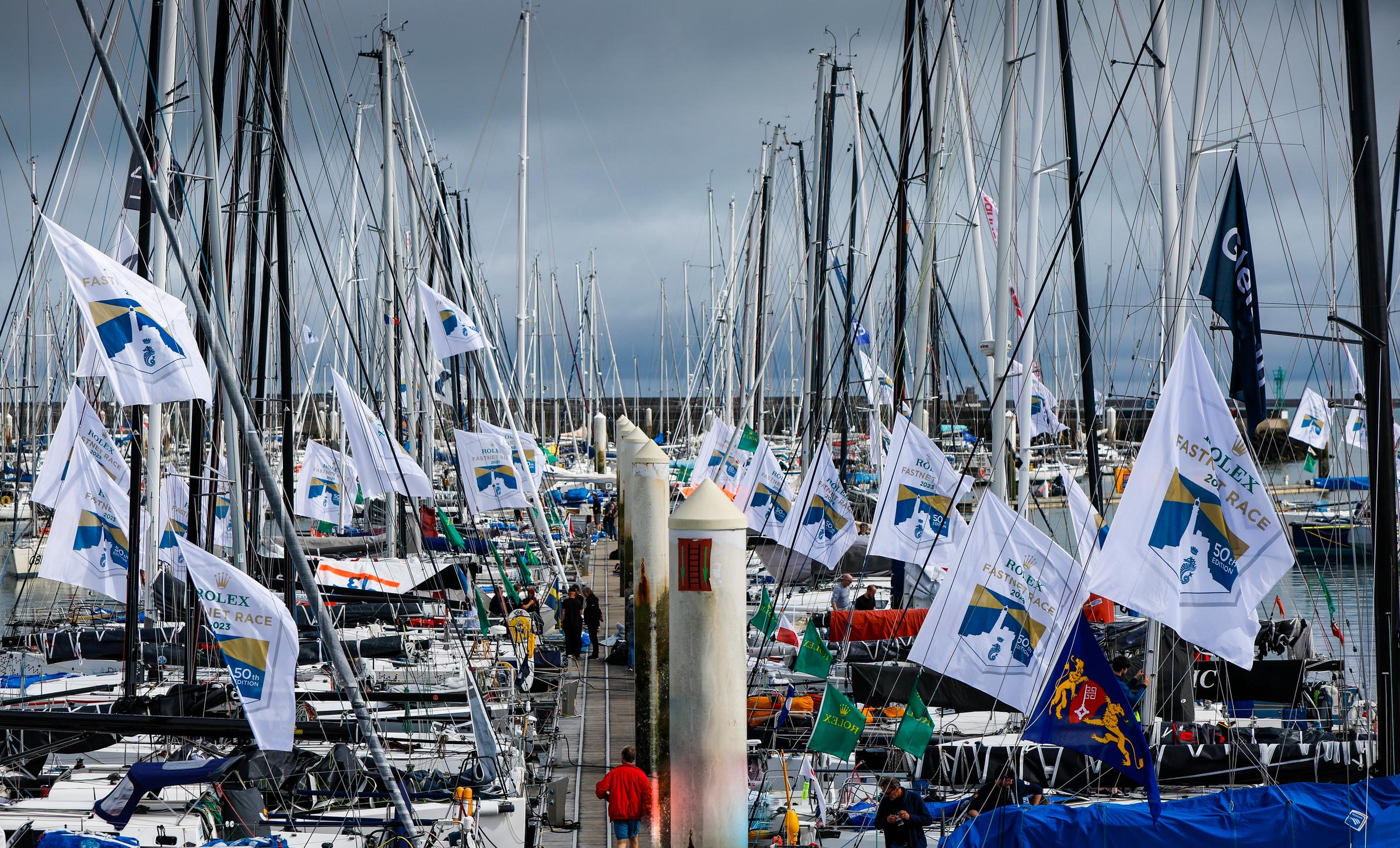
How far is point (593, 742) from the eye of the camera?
1720 cm

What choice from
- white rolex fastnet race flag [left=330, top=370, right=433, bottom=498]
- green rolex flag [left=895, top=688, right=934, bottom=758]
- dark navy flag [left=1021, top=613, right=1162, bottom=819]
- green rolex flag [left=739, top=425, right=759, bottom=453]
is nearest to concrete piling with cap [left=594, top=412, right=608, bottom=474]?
green rolex flag [left=739, top=425, right=759, bottom=453]

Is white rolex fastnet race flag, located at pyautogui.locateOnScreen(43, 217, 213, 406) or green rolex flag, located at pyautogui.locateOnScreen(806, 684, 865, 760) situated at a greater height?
white rolex fastnet race flag, located at pyautogui.locateOnScreen(43, 217, 213, 406)

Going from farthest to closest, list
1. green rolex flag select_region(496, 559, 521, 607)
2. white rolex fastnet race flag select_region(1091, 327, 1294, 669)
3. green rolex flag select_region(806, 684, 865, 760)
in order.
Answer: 1. green rolex flag select_region(496, 559, 521, 607)
2. green rolex flag select_region(806, 684, 865, 760)
3. white rolex fastnet race flag select_region(1091, 327, 1294, 669)

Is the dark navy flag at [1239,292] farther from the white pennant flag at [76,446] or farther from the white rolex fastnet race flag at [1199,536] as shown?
the white pennant flag at [76,446]

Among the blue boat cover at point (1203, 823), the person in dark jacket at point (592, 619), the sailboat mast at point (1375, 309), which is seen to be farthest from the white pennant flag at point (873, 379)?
the sailboat mast at point (1375, 309)

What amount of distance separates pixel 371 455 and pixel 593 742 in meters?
5.53

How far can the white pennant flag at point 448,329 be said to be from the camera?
83.0 feet

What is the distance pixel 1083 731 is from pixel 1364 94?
5.27 m

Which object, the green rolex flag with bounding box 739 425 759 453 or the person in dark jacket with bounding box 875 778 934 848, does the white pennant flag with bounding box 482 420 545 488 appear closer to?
the green rolex flag with bounding box 739 425 759 453

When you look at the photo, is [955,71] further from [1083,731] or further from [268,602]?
[268,602]

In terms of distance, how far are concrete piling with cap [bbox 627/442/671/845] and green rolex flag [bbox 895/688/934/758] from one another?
2.27 meters

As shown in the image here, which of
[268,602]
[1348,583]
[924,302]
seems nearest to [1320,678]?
[924,302]


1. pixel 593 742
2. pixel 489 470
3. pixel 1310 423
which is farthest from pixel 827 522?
pixel 1310 423

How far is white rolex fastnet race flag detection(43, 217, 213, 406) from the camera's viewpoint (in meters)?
11.0
